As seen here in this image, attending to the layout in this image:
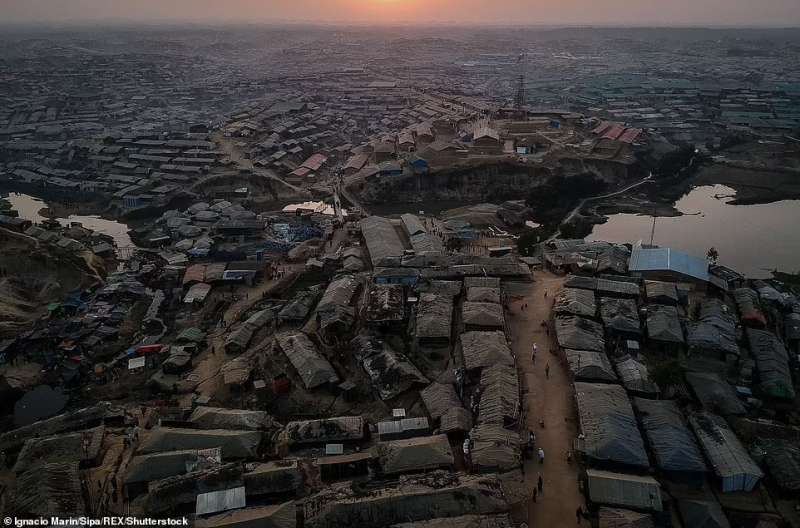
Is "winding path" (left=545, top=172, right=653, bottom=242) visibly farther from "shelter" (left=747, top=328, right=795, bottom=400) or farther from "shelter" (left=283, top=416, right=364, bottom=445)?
"shelter" (left=283, top=416, right=364, bottom=445)

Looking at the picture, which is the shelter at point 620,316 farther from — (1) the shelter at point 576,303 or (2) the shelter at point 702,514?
(2) the shelter at point 702,514

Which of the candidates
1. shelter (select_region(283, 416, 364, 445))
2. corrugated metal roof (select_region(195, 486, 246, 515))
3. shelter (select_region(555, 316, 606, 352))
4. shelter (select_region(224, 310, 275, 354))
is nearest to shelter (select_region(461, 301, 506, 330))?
shelter (select_region(555, 316, 606, 352))

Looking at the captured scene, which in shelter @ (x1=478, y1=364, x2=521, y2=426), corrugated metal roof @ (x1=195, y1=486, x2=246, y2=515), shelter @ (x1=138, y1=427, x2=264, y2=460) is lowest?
shelter @ (x1=138, y1=427, x2=264, y2=460)

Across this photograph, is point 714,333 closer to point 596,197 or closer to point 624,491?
point 624,491

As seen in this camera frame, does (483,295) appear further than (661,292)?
No

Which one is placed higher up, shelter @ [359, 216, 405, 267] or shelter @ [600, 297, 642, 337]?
shelter @ [600, 297, 642, 337]

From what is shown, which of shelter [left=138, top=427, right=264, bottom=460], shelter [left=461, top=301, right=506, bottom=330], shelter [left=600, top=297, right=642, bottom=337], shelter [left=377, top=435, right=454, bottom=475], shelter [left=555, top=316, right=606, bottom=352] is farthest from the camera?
shelter [left=600, top=297, right=642, bottom=337]

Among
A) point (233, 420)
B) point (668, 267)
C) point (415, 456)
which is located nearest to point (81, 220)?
point (233, 420)
